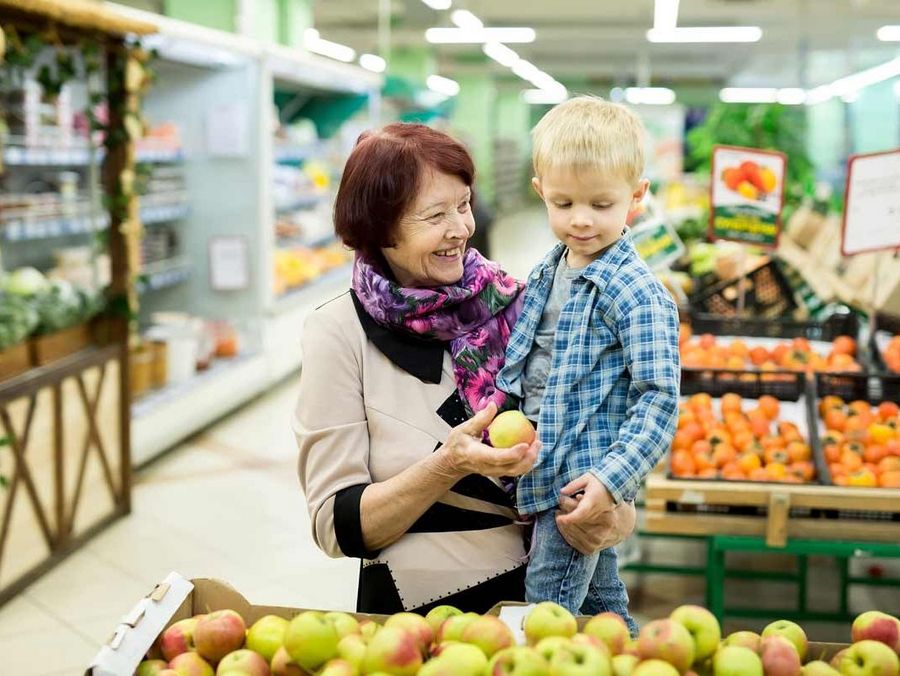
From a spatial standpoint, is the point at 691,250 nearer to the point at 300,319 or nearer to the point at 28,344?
the point at 300,319

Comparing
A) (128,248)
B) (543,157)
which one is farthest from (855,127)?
(543,157)

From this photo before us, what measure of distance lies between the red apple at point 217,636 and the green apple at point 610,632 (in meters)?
0.51

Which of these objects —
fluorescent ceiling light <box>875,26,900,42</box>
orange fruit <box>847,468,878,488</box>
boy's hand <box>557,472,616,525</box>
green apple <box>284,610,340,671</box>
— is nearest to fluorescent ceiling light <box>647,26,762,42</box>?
fluorescent ceiling light <box>875,26,900,42</box>

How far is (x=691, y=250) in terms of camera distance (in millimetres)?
6727

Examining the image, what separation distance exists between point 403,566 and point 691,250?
5.27 m

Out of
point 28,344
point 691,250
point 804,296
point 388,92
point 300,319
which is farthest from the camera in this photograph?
point 388,92

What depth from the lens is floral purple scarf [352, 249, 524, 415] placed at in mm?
1809

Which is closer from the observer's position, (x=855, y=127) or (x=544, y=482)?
(x=544, y=482)

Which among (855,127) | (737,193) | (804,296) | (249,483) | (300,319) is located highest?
(855,127)

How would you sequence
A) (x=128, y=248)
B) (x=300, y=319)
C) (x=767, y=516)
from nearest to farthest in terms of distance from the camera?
(x=767, y=516) < (x=128, y=248) < (x=300, y=319)

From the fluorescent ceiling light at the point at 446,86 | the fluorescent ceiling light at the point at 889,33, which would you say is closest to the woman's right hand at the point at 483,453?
the fluorescent ceiling light at the point at 889,33

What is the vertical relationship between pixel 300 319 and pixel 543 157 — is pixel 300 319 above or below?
below

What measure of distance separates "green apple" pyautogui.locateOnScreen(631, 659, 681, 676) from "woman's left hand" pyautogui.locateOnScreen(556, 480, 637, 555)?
0.38 metres

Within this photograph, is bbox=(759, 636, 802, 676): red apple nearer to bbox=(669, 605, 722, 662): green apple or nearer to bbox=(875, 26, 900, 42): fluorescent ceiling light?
bbox=(669, 605, 722, 662): green apple
